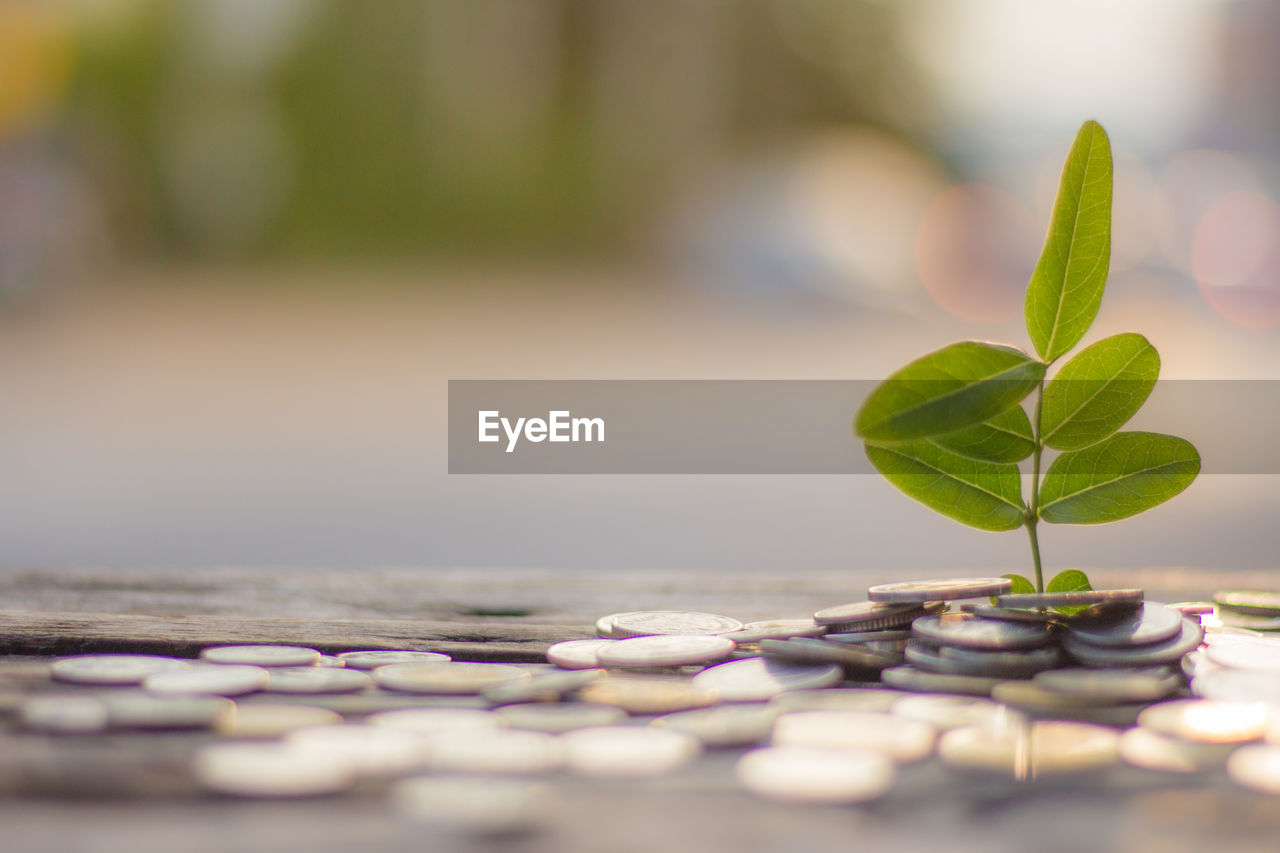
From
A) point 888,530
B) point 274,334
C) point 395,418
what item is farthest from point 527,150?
point 888,530

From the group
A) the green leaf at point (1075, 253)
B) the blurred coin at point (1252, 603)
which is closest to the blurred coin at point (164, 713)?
the green leaf at point (1075, 253)

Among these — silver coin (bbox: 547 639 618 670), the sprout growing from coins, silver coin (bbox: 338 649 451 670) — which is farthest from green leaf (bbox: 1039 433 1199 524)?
silver coin (bbox: 338 649 451 670)

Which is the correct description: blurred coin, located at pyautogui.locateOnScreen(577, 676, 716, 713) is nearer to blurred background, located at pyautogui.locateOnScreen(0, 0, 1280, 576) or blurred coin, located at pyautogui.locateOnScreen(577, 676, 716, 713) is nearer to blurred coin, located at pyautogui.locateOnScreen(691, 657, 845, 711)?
blurred coin, located at pyautogui.locateOnScreen(691, 657, 845, 711)

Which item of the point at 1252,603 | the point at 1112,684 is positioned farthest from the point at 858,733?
the point at 1252,603

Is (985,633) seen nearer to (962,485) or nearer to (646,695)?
(962,485)

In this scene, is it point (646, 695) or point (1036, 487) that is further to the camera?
point (1036, 487)

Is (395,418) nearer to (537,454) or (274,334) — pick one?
(537,454)
